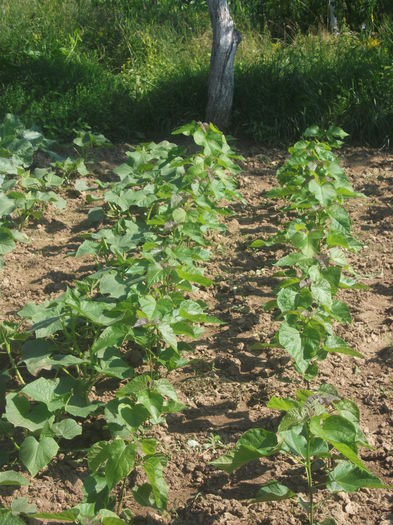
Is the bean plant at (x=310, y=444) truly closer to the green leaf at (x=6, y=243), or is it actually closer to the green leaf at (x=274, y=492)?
the green leaf at (x=274, y=492)

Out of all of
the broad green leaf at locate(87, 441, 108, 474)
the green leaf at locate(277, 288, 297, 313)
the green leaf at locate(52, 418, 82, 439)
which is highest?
the green leaf at locate(277, 288, 297, 313)

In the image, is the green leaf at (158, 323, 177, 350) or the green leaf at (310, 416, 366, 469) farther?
the green leaf at (158, 323, 177, 350)

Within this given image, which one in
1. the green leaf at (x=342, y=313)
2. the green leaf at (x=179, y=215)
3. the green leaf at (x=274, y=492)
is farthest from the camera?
the green leaf at (x=179, y=215)

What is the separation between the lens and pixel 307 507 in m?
2.79

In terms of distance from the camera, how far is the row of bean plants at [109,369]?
9.69 feet

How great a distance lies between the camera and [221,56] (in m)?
6.52

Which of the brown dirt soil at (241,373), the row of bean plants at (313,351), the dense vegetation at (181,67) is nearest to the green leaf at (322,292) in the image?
the row of bean plants at (313,351)

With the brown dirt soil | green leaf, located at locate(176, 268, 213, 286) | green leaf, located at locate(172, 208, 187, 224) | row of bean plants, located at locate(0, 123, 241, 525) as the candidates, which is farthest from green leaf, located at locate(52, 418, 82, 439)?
green leaf, located at locate(172, 208, 187, 224)

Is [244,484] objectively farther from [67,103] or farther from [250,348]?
[67,103]

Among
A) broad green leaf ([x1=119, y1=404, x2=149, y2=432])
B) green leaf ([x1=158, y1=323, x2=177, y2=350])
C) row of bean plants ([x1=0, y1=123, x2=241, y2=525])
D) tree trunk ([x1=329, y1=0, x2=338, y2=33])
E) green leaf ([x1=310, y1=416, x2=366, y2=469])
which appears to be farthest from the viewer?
tree trunk ([x1=329, y1=0, x2=338, y2=33])

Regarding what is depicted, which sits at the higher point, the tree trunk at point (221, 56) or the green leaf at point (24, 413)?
the tree trunk at point (221, 56)

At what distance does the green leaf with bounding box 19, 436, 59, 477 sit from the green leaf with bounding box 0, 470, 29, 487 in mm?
42

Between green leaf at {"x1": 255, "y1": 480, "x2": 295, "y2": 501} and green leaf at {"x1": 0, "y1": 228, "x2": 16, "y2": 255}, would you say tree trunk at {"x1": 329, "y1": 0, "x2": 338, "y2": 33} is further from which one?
green leaf at {"x1": 255, "y1": 480, "x2": 295, "y2": 501}

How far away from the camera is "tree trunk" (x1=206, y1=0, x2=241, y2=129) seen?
6.52 meters
